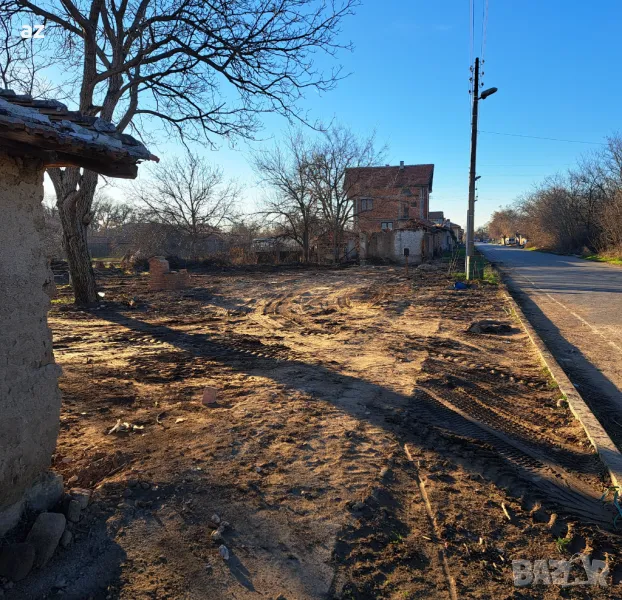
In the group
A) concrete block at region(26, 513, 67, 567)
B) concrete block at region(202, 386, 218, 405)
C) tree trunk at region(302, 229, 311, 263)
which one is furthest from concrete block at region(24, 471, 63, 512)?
tree trunk at region(302, 229, 311, 263)

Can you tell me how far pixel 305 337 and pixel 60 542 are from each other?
6.57m

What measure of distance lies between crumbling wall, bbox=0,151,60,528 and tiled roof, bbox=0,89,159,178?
0.25 meters

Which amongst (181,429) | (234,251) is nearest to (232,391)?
(181,429)

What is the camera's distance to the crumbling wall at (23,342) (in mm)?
2725

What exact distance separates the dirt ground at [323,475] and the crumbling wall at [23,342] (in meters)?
0.52

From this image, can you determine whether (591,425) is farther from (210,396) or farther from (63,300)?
(63,300)

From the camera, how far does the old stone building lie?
2.70 meters

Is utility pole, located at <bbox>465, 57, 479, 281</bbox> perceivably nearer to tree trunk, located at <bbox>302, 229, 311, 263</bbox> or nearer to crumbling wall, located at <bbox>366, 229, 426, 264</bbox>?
crumbling wall, located at <bbox>366, 229, 426, 264</bbox>

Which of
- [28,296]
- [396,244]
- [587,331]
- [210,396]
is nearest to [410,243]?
[396,244]

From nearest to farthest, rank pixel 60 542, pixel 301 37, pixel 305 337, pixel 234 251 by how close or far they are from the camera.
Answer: pixel 60 542 < pixel 305 337 < pixel 301 37 < pixel 234 251

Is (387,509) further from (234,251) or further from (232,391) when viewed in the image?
(234,251)

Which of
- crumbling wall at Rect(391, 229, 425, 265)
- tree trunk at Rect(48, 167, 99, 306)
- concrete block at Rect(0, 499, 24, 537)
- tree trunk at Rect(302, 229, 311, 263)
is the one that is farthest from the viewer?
tree trunk at Rect(302, 229, 311, 263)

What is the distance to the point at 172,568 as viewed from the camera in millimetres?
2518

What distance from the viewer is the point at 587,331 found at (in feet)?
30.6
